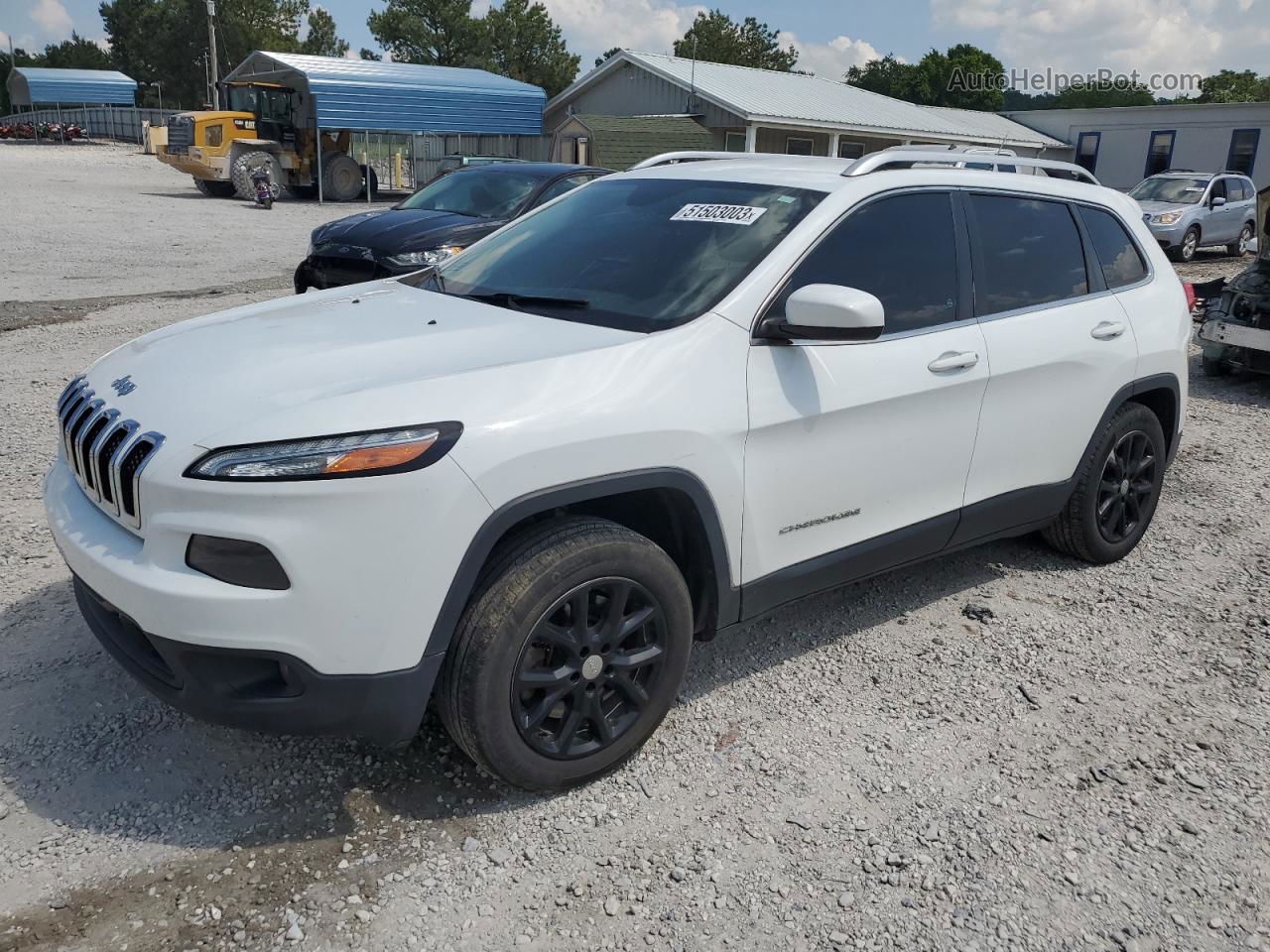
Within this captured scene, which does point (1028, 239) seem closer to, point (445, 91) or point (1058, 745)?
point (1058, 745)

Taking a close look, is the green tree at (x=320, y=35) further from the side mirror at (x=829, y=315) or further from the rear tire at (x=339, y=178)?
the side mirror at (x=829, y=315)

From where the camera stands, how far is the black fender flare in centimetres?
249

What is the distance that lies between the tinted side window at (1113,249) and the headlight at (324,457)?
3272 millimetres

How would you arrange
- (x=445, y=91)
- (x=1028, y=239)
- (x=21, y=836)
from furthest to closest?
(x=445, y=91)
(x=1028, y=239)
(x=21, y=836)

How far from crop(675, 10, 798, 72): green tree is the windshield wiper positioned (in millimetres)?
68259

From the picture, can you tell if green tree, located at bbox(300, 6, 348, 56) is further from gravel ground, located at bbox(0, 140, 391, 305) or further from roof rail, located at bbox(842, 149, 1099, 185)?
roof rail, located at bbox(842, 149, 1099, 185)

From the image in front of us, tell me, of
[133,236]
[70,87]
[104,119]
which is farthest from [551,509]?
[70,87]

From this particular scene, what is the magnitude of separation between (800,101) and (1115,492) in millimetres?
29636

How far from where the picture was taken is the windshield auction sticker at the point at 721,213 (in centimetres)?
332

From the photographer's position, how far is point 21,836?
8.64ft

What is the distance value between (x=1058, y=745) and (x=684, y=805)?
1293 millimetres

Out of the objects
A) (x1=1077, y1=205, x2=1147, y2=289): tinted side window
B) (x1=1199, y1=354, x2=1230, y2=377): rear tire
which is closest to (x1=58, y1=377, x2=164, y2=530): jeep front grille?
(x1=1077, y1=205, x2=1147, y2=289): tinted side window

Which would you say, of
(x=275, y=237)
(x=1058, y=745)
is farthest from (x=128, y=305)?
(x=1058, y=745)

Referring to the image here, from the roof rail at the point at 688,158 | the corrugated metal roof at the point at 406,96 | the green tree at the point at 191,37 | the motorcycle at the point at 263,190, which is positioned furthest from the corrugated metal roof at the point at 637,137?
the green tree at the point at 191,37
